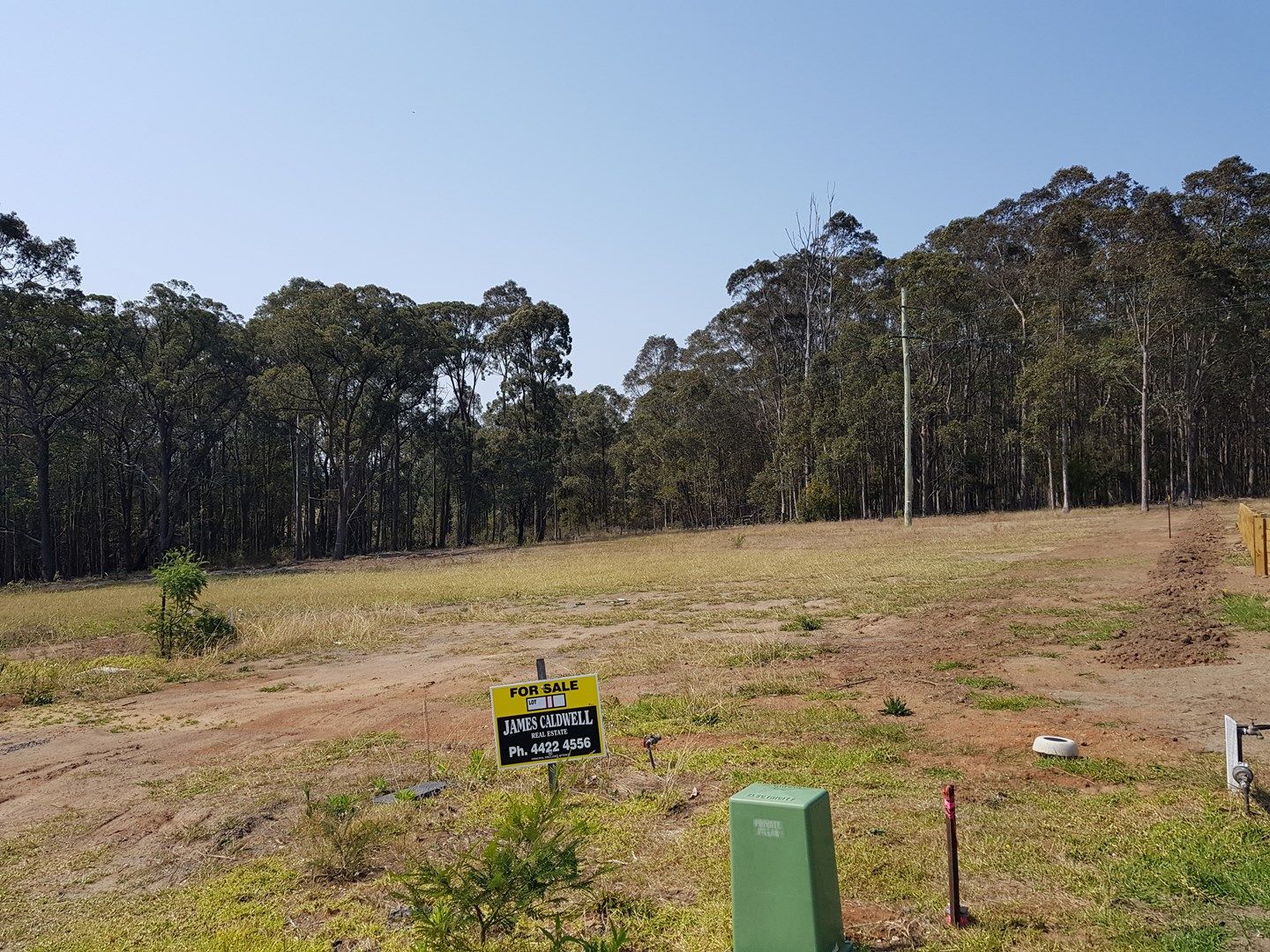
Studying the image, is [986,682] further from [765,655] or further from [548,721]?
[548,721]

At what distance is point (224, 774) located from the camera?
7.91 metres

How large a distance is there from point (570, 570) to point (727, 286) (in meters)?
44.5

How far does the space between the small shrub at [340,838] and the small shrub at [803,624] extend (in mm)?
10607

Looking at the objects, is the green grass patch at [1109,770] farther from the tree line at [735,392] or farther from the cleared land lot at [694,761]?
the tree line at [735,392]

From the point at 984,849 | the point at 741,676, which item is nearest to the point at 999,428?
the point at 741,676

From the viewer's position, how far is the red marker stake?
166 inches

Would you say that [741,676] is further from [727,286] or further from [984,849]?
[727,286]

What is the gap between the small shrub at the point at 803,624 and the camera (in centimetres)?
1561

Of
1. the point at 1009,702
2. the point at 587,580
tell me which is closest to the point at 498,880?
the point at 1009,702

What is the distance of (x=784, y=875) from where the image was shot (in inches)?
155

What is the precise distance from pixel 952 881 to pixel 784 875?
102 centimetres

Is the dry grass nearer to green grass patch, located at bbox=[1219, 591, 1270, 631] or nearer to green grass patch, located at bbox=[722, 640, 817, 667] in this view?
green grass patch, located at bbox=[722, 640, 817, 667]

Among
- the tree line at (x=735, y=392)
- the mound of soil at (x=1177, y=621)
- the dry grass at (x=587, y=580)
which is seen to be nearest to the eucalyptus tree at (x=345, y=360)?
the tree line at (x=735, y=392)

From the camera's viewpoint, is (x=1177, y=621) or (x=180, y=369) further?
(x=180, y=369)
